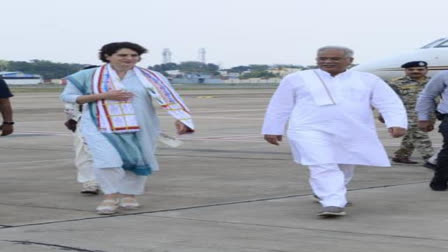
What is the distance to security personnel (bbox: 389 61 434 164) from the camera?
12156 millimetres

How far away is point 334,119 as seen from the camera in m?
7.67

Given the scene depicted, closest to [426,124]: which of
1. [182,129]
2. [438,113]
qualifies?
[438,113]

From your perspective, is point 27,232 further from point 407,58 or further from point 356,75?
point 407,58

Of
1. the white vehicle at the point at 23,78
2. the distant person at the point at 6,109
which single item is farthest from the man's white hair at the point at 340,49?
the white vehicle at the point at 23,78

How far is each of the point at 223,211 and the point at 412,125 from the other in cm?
501

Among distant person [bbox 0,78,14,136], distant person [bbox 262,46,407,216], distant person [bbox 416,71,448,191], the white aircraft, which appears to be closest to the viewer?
distant person [bbox 262,46,407,216]

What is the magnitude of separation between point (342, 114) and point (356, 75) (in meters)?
0.41

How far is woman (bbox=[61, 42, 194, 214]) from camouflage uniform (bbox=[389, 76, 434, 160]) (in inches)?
198

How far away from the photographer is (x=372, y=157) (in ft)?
25.3

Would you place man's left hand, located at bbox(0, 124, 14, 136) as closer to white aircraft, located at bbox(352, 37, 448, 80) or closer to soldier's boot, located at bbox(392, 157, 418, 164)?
soldier's boot, located at bbox(392, 157, 418, 164)

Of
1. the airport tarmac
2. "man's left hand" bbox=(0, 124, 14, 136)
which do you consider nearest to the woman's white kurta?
the airport tarmac

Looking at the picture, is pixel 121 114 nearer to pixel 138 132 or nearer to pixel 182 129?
pixel 138 132

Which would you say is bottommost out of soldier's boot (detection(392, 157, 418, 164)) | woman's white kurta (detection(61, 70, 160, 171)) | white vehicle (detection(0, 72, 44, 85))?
white vehicle (detection(0, 72, 44, 85))

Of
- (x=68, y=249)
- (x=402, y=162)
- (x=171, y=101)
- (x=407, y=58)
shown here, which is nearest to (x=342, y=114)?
(x=171, y=101)
